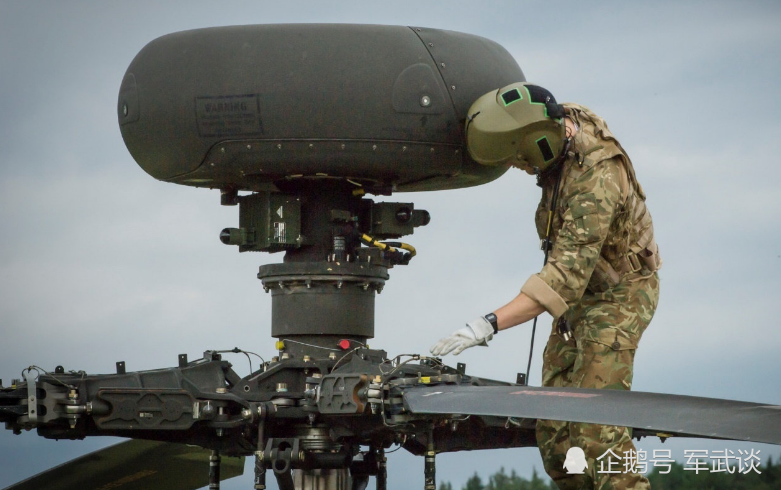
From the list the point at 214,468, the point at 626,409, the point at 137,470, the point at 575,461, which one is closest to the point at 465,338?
the point at 575,461

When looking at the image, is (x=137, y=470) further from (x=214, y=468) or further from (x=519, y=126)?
(x=519, y=126)

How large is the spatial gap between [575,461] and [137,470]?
342 centimetres

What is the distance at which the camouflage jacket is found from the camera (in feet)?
24.4

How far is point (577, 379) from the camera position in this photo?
7.84m

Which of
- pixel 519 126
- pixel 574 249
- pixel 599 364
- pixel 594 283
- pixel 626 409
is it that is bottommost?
pixel 626 409

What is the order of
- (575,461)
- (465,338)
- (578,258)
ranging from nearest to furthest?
(465,338) → (578,258) → (575,461)

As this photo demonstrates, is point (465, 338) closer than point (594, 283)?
Yes

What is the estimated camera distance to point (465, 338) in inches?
283

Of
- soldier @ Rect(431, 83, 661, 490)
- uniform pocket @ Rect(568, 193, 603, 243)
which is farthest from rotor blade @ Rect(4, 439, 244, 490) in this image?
uniform pocket @ Rect(568, 193, 603, 243)

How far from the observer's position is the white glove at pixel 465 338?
23.6 feet

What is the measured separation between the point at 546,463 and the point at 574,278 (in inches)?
51.6

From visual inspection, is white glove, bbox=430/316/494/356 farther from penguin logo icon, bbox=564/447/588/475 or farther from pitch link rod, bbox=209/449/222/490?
pitch link rod, bbox=209/449/222/490

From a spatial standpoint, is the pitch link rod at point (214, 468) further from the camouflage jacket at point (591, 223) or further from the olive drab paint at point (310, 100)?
the camouflage jacket at point (591, 223)

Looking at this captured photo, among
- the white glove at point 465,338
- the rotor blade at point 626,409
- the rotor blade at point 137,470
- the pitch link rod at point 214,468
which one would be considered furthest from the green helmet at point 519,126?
the rotor blade at point 137,470
